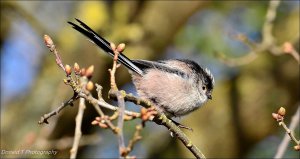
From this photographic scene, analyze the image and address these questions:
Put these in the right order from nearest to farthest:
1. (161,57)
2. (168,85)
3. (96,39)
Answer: (96,39)
(168,85)
(161,57)


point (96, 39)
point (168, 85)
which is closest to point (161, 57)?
point (168, 85)

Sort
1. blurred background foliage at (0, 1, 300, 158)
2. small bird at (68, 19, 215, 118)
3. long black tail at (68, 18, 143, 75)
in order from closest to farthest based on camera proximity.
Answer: long black tail at (68, 18, 143, 75) → small bird at (68, 19, 215, 118) → blurred background foliage at (0, 1, 300, 158)

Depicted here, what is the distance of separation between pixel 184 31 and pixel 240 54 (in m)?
0.78

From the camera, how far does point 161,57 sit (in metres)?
6.43

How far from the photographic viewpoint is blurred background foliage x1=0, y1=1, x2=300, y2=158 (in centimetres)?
587

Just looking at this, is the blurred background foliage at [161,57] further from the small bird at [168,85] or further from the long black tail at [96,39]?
the long black tail at [96,39]

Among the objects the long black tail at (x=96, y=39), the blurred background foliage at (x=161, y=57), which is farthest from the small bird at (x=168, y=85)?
the blurred background foliage at (x=161, y=57)

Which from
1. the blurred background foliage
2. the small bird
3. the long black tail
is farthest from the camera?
the blurred background foliage

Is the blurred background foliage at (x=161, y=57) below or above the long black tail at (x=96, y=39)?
above

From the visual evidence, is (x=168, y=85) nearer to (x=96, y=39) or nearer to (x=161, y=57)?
(x=96, y=39)

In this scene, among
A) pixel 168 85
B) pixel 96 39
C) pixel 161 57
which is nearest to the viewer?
pixel 96 39

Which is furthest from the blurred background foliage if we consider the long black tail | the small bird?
the long black tail

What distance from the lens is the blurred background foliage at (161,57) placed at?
19.2 feet

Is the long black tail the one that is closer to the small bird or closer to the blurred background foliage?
the small bird
